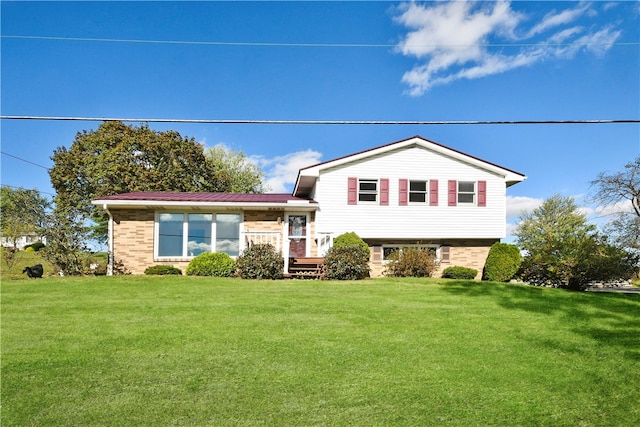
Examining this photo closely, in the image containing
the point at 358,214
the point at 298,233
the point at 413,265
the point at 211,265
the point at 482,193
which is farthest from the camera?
the point at 482,193

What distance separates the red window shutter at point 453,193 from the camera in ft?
65.3

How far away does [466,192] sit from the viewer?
20.1 m

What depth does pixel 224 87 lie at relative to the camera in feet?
52.9

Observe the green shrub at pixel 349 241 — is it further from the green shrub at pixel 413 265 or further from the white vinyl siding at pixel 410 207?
the green shrub at pixel 413 265

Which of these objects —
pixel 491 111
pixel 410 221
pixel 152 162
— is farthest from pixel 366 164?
pixel 152 162

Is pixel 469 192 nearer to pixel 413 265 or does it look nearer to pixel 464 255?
pixel 464 255

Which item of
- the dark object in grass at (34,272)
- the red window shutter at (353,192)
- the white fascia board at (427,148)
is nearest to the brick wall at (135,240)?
the dark object in grass at (34,272)

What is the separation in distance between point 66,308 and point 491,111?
13.7 meters

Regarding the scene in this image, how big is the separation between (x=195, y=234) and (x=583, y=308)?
14.4 metres

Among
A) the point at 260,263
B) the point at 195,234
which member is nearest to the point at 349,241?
the point at 260,263

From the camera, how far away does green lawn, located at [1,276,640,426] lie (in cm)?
423

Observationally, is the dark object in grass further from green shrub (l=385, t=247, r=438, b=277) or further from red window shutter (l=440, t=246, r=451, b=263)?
red window shutter (l=440, t=246, r=451, b=263)

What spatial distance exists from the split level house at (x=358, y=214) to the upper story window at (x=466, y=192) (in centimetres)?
5

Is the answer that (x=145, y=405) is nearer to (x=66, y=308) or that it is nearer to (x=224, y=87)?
(x=66, y=308)
